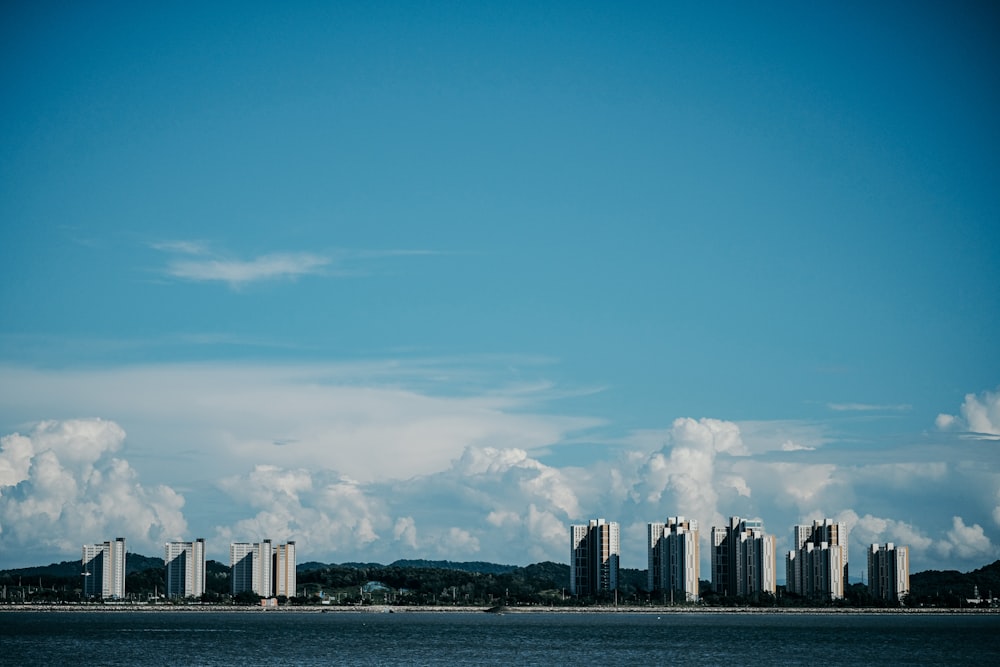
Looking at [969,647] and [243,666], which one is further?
[969,647]

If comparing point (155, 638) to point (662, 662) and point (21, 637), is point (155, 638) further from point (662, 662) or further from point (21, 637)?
point (662, 662)

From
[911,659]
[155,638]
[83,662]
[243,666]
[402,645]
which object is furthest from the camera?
[155,638]

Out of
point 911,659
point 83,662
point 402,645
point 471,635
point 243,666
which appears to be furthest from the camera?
point 471,635

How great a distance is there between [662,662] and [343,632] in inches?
2287

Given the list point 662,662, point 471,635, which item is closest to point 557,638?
point 471,635

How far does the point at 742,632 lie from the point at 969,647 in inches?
1230

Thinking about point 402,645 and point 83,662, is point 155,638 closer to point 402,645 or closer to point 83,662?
point 402,645

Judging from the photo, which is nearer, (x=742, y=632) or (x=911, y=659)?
(x=911, y=659)

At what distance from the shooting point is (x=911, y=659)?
9100 cm

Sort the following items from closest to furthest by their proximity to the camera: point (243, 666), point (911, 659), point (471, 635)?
point (243, 666)
point (911, 659)
point (471, 635)

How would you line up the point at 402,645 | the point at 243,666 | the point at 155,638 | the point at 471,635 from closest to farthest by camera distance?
the point at 243,666
the point at 402,645
the point at 155,638
the point at 471,635

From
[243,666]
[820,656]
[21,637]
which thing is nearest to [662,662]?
[820,656]

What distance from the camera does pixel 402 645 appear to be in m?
105

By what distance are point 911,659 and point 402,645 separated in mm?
41158
